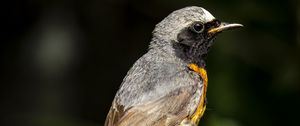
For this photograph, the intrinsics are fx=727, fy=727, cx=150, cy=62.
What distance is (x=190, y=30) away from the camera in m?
6.91

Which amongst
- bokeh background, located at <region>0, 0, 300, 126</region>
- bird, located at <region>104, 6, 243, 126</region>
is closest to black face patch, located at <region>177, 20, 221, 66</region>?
bird, located at <region>104, 6, 243, 126</region>

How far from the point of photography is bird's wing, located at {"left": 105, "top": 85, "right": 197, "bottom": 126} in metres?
6.35

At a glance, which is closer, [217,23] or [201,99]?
[201,99]

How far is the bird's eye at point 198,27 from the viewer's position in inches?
273

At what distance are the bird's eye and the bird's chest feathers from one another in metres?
0.34

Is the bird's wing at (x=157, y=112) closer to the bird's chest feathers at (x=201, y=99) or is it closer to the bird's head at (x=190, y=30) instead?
the bird's chest feathers at (x=201, y=99)

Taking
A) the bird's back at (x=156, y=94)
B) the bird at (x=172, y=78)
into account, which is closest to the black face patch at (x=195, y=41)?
the bird at (x=172, y=78)

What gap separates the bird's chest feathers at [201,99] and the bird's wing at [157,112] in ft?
0.34

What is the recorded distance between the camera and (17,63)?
10.3m

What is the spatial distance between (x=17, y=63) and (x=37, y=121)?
3.24 m

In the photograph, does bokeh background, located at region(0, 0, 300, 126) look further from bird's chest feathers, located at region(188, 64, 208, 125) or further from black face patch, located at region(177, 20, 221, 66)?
bird's chest feathers, located at region(188, 64, 208, 125)

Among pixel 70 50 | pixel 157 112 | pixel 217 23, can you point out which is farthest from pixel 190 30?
pixel 70 50

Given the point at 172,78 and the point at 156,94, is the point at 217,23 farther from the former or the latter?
the point at 156,94

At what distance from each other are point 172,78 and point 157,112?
378mm
